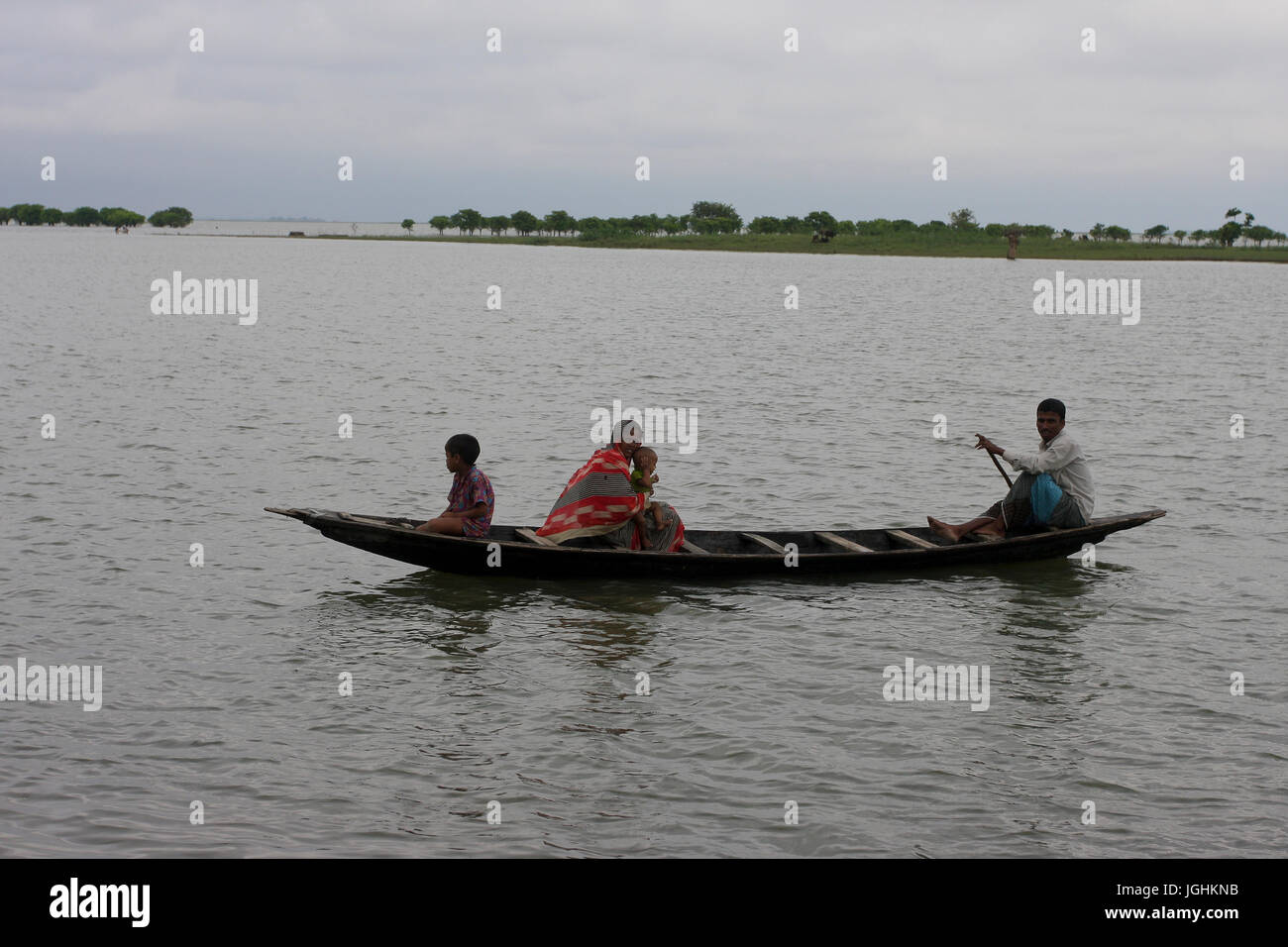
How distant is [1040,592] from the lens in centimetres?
1194

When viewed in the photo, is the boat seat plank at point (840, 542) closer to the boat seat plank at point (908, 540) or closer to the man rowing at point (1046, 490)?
the boat seat plank at point (908, 540)

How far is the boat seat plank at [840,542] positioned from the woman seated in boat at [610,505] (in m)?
1.65

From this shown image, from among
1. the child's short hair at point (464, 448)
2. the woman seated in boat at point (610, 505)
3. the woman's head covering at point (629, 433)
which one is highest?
the woman's head covering at point (629, 433)

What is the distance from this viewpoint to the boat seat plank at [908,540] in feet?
39.1

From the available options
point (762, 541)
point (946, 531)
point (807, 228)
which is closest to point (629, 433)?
point (762, 541)

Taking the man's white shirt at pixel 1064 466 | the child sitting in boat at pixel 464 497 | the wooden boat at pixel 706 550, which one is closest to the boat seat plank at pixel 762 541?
the wooden boat at pixel 706 550

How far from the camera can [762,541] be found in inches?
475

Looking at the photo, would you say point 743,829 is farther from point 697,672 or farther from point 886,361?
point 886,361

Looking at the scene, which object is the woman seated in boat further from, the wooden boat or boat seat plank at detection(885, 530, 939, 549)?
boat seat plank at detection(885, 530, 939, 549)

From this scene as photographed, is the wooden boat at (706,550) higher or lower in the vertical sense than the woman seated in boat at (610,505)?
lower

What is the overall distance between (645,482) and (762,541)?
1.44 m
